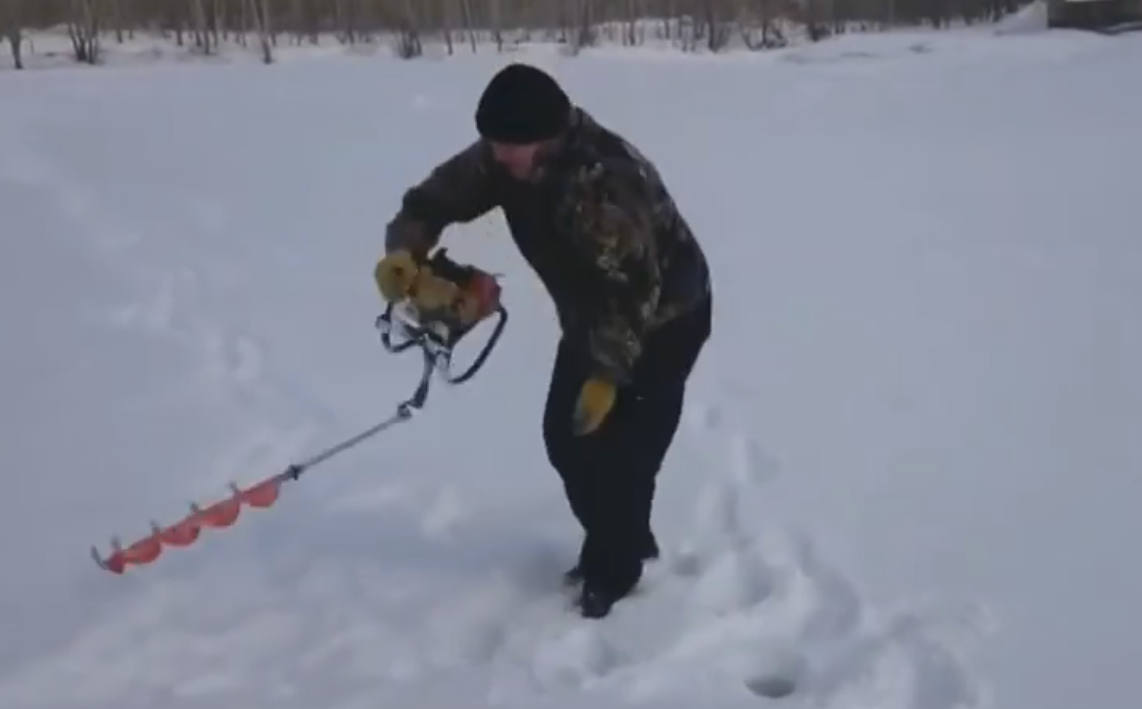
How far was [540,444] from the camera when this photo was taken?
4.25 metres

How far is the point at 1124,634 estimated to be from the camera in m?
3.07

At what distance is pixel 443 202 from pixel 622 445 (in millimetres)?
611

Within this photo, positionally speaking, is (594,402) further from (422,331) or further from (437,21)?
(437,21)

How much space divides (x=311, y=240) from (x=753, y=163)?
9.22 feet

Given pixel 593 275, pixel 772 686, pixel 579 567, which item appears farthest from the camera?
pixel 579 567

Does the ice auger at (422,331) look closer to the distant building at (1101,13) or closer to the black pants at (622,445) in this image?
the black pants at (622,445)

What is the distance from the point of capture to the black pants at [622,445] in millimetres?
3008

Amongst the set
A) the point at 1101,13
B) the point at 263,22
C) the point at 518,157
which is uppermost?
the point at 518,157

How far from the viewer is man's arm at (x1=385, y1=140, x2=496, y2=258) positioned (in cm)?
303

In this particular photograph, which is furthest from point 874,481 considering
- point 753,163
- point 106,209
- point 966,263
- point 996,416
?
point 753,163

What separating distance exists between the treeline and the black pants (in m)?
10.2

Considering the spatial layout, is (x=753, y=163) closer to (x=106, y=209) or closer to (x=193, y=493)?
(x=106, y=209)

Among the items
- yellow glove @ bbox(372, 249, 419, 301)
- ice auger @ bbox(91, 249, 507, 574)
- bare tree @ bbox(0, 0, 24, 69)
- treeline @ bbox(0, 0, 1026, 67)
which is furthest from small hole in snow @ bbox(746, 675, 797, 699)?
treeline @ bbox(0, 0, 1026, 67)

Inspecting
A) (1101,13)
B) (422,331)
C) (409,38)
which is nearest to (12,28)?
(409,38)
